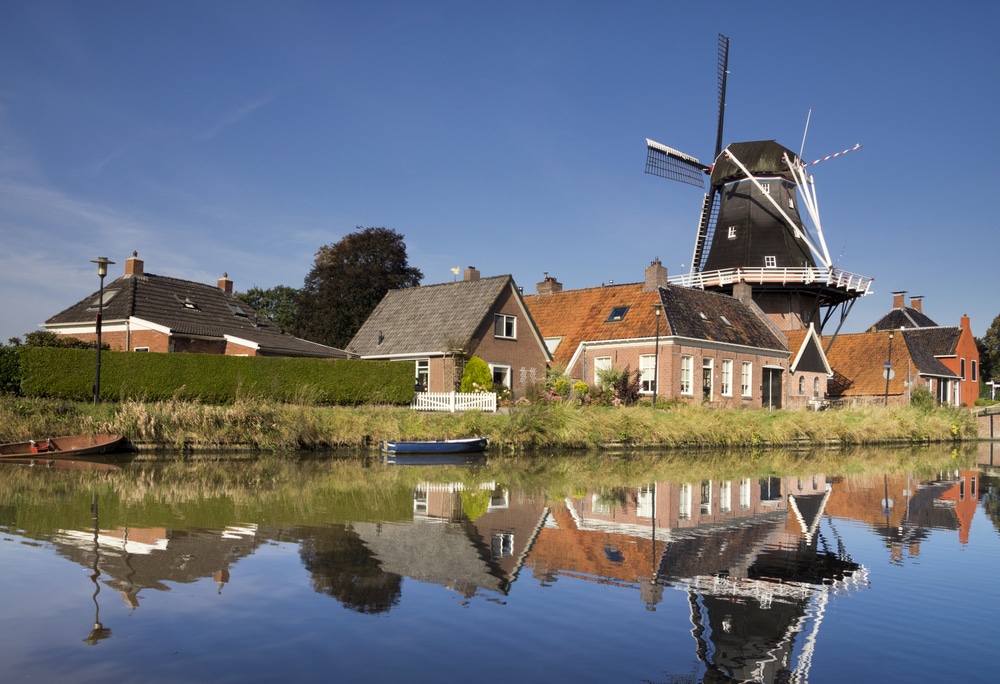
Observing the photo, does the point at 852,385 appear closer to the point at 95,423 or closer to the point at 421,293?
the point at 421,293

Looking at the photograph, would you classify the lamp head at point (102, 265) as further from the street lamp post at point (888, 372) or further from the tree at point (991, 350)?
the tree at point (991, 350)

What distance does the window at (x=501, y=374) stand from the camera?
3795 centimetres

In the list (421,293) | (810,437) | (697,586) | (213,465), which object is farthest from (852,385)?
(697,586)

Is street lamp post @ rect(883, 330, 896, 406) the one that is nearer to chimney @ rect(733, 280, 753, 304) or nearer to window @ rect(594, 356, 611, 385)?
chimney @ rect(733, 280, 753, 304)

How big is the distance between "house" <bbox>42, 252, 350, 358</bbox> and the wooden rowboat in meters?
13.8

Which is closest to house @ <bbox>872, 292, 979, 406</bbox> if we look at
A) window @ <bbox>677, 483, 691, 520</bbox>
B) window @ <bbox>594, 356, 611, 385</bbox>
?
window @ <bbox>594, 356, 611, 385</bbox>

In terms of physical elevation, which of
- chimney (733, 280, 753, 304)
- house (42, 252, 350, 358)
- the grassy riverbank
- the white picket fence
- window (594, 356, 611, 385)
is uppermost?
chimney (733, 280, 753, 304)

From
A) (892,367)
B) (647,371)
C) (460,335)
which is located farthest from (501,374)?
(892,367)

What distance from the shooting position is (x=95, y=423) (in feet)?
74.5

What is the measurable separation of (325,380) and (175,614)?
24.2 metres

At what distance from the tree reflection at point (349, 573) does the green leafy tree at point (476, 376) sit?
2371 cm

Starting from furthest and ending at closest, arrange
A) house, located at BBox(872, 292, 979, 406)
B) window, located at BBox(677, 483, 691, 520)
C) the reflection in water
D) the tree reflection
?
house, located at BBox(872, 292, 979, 406)
window, located at BBox(677, 483, 691, 520)
the tree reflection
the reflection in water

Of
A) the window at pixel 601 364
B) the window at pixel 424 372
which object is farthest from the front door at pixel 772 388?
the window at pixel 424 372

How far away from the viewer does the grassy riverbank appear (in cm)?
2291
